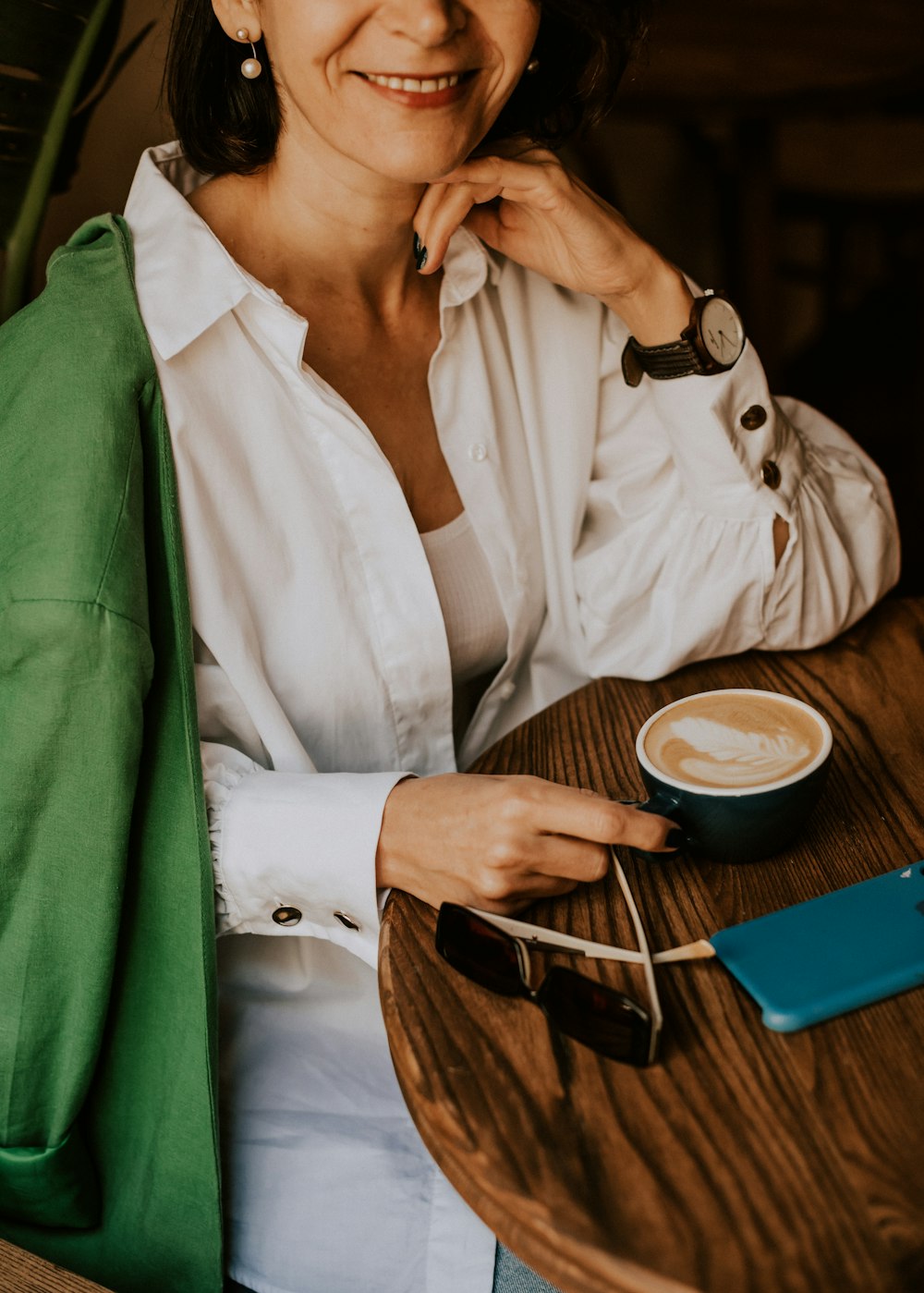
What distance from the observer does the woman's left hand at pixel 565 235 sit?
1.31 m

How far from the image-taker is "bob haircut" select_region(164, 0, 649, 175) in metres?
1.30

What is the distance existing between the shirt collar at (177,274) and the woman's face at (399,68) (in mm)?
171

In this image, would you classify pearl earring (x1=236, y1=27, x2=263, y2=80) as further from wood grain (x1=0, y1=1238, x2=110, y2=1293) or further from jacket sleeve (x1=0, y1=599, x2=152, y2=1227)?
wood grain (x1=0, y1=1238, x2=110, y2=1293)

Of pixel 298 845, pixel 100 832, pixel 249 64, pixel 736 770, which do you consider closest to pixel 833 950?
pixel 736 770

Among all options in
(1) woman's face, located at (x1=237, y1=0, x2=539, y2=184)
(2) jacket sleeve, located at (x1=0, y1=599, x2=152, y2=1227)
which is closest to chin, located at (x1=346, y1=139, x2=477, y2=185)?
(1) woman's face, located at (x1=237, y1=0, x2=539, y2=184)

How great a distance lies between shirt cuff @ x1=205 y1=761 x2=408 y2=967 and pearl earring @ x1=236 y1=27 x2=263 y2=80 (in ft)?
2.56

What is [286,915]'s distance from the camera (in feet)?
3.54

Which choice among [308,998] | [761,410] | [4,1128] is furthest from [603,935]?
[761,410]

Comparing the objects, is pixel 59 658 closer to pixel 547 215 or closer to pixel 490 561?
pixel 490 561

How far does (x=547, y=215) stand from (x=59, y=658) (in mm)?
802

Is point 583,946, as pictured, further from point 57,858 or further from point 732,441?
point 732,441

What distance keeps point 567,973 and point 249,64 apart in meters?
1.05

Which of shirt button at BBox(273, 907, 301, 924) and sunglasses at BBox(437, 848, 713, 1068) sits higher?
sunglasses at BBox(437, 848, 713, 1068)

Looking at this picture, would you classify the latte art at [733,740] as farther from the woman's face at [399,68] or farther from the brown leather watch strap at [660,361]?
the woman's face at [399,68]
